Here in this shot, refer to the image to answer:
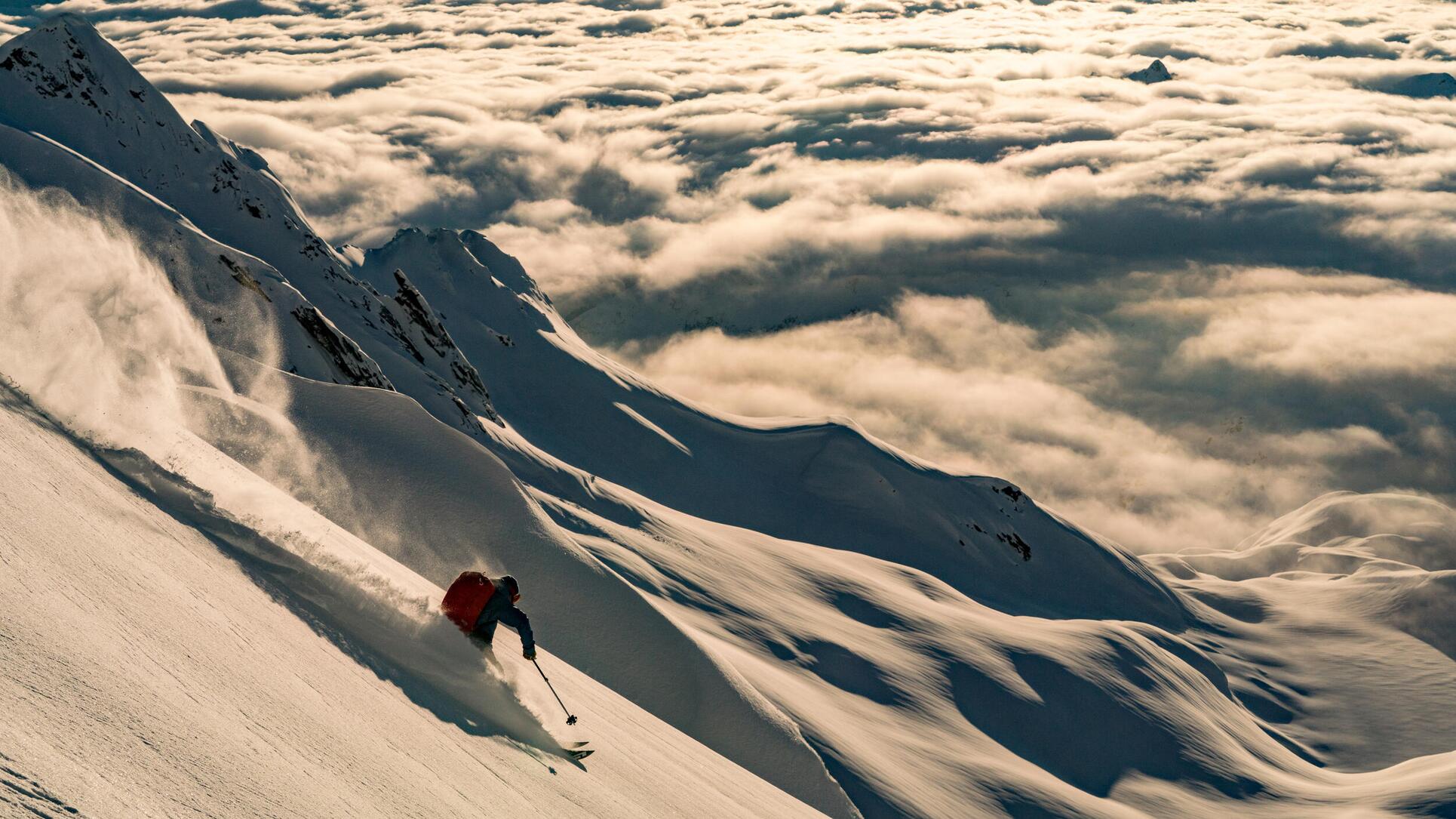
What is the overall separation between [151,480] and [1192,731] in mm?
79208

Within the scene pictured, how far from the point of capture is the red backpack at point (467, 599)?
14.1m

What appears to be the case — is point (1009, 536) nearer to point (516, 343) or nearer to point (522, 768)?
point (516, 343)

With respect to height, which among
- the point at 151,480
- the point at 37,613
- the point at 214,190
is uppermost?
the point at 37,613

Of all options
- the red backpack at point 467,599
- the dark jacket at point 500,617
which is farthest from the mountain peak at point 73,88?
the dark jacket at point 500,617

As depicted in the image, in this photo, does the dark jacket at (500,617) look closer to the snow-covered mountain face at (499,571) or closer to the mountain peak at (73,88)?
the snow-covered mountain face at (499,571)

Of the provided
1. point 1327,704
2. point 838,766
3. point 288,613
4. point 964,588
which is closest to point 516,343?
point 964,588

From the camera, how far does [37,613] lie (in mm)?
7566

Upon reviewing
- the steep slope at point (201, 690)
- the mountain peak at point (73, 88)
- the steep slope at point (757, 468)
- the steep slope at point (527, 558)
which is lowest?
the steep slope at point (757, 468)

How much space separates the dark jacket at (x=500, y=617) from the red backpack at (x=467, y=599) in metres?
0.07

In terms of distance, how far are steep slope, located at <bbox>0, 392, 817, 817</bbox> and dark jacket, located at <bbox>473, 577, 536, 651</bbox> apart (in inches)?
19.6

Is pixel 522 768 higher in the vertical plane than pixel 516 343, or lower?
higher

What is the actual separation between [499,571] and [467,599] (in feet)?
43.3

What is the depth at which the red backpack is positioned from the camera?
46.4ft

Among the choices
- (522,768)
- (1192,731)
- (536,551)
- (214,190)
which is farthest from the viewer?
(1192,731)
